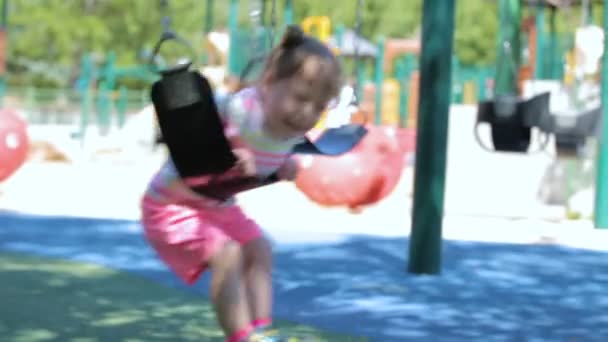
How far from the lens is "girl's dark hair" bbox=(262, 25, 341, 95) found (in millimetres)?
3252

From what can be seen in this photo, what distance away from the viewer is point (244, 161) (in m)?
3.29

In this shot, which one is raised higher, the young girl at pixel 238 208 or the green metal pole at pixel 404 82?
the young girl at pixel 238 208

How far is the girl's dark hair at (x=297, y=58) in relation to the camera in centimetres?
325

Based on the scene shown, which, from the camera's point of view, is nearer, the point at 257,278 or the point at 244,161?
the point at 244,161

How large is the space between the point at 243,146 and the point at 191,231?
303mm

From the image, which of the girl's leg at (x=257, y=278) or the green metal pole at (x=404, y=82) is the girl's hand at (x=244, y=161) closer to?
the girl's leg at (x=257, y=278)

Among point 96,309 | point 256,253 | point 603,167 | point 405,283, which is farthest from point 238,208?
point 603,167

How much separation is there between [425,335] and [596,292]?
1.60 m

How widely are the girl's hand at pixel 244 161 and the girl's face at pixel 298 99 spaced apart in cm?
10

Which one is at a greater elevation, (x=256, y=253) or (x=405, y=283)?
(x=256, y=253)

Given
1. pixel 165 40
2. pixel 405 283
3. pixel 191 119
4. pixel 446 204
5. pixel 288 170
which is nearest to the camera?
pixel 191 119

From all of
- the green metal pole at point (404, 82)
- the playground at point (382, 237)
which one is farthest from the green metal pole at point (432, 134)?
the green metal pole at point (404, 82)

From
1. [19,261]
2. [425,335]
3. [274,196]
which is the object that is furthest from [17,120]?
[425,335]

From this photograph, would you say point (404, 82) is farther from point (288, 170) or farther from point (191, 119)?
point (191, 119)
